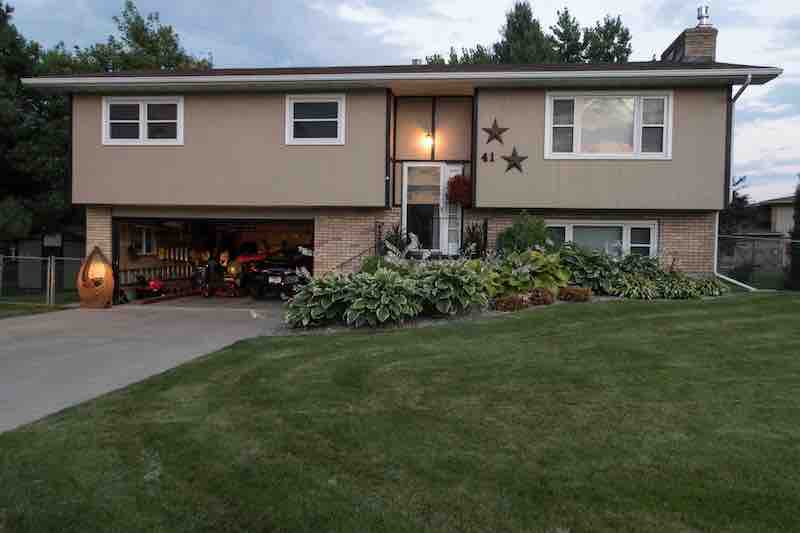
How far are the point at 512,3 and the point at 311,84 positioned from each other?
25.9m

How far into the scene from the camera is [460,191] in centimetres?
1327

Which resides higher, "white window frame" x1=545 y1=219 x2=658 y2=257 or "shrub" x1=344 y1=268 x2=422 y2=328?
"white window frame" x1=545 y1=219 x2=658 y2=257

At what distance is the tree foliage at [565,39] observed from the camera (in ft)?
112

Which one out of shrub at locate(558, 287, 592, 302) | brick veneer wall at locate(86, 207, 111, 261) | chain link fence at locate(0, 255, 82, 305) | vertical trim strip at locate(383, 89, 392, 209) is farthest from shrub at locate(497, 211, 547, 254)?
chain link fence at locate(0, 255, 82, 305)

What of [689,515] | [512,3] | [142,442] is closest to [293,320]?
[142,442]

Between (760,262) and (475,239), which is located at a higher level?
(475,239)

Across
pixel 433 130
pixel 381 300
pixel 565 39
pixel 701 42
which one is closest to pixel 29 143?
pixel 433 130

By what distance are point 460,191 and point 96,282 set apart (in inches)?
337

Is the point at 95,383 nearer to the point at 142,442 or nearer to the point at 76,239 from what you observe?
the point at 142,442

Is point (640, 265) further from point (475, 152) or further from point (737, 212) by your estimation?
point (737, 212)

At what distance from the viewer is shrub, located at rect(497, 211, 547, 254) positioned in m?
11.9

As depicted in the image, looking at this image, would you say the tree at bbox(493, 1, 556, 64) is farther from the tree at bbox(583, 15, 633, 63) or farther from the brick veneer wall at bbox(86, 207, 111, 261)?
the brick veneer wall at bbox(86, 207, 111, 261)

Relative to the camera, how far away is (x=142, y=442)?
14.8 ft

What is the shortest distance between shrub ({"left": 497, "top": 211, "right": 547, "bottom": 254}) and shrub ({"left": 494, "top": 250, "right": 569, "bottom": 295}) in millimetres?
616
